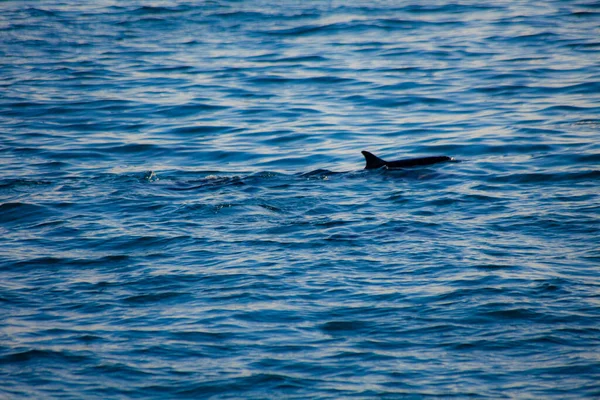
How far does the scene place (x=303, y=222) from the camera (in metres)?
10.1

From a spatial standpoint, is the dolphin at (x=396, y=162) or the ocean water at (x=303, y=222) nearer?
the ocean water at (x=303, y=222)

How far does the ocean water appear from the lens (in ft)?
21.8

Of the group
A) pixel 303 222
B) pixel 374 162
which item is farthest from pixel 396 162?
pixel 303 222

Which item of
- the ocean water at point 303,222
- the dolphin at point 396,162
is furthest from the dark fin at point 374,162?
the ocean water at point 303,222

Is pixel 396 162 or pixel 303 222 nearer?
pixel 303 222

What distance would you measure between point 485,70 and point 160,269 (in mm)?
13261

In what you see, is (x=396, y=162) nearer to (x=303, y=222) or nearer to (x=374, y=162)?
(x=374, y=162)

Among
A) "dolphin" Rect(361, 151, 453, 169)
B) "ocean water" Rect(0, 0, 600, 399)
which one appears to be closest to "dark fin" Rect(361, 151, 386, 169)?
"dolphin" Rect(361, 151, 453, 169)

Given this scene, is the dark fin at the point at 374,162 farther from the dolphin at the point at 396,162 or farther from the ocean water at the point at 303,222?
the ocean water at the point at 303,222

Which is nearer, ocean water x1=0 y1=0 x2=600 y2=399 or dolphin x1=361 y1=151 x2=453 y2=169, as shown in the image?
ocean water x1=0 y1=0 x2=600 y2=399

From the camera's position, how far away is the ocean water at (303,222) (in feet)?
21.8

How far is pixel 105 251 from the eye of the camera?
9.34 m

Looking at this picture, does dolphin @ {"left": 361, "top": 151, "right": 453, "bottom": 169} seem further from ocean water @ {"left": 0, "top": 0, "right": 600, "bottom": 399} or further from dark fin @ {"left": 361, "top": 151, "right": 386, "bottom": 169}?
ocean water @ {"left": 0, "top": 0, "right": 600, "bottom": 399}

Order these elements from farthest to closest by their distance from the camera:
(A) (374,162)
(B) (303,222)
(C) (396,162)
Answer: (C) (396,162) < (A) (374,162) < (B) (303,222)
